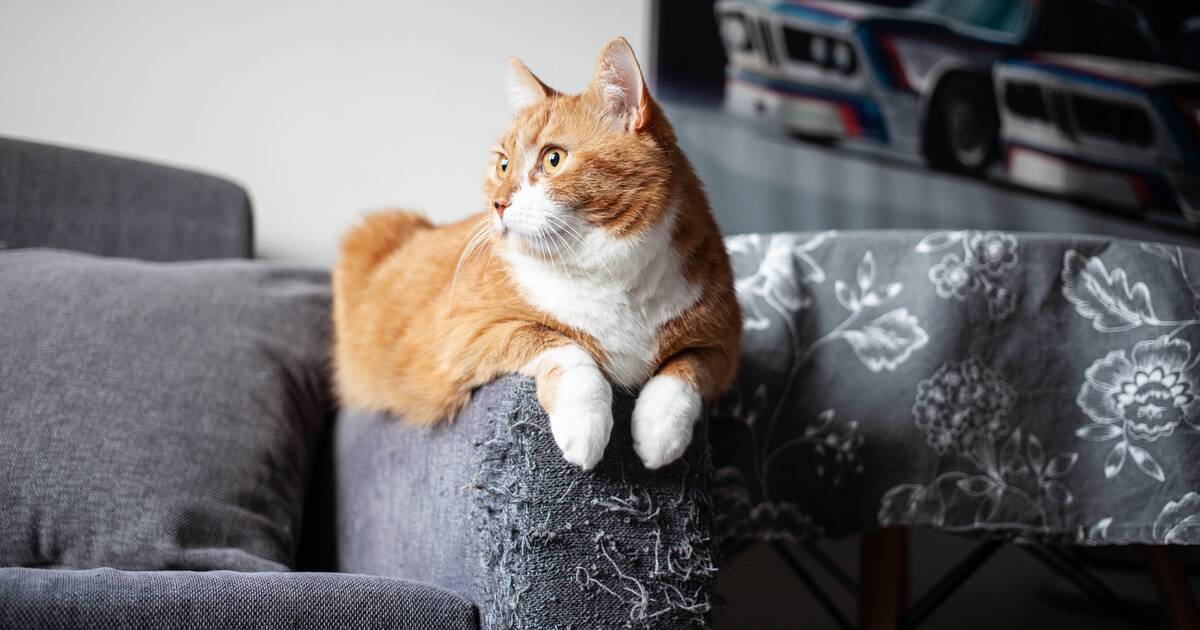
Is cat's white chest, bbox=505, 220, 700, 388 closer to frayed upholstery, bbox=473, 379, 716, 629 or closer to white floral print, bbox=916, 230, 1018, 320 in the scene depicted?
frayed upholstery, bbox=473, 379, 716, 629

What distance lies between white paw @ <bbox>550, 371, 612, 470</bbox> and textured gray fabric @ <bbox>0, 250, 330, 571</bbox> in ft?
1.42

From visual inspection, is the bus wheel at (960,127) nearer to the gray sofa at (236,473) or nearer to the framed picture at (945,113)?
the framed picture at (945,113)

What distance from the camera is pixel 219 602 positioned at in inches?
26.7

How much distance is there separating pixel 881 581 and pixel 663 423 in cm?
67

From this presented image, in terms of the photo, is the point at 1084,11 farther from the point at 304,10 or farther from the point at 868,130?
the point at 304,10

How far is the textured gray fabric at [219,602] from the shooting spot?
0.63 metres

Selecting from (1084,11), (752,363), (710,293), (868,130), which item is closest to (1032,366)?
(752,363)

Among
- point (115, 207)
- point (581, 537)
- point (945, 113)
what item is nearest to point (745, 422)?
point (581, 537)

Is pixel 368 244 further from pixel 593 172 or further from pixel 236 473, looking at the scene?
pixel 593 172

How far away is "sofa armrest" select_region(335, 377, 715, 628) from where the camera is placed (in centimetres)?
70

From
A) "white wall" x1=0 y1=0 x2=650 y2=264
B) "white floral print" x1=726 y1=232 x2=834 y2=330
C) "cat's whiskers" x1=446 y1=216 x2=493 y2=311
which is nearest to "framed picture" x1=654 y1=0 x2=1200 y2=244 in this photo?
"white wall" x1=0 y1=0 x2=650 y2=264

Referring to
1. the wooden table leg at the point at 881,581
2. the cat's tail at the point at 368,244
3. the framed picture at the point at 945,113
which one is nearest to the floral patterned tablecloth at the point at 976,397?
the wooden table leg at the point at 881,581

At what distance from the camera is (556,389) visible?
73cm

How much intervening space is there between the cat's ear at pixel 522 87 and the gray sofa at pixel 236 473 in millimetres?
362
